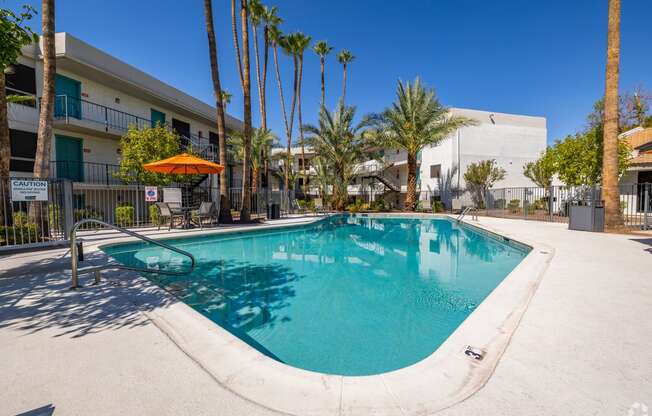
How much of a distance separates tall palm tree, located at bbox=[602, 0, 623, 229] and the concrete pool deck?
30.7 ft

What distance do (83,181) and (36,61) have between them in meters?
5.31

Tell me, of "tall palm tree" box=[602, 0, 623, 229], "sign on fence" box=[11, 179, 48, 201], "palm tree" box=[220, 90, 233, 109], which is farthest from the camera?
"palm tree" box=[220, 90, 233, 109]

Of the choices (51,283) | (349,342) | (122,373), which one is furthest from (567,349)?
(51,283)

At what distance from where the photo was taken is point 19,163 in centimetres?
1207

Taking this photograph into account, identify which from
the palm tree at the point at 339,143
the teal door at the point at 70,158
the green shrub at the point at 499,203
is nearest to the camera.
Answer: the teal door at the point at 70,158

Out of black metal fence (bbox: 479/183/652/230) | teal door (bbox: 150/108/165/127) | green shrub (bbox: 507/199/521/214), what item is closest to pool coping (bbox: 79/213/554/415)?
teal door (bbox: 150/108/165/127)

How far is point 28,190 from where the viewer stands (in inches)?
272

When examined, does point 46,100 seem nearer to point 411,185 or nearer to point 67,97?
point 67,97

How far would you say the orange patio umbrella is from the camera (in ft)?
35.0

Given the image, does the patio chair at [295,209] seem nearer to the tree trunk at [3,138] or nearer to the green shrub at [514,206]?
the tree trunk at [3,138]

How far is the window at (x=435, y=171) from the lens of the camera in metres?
27.8

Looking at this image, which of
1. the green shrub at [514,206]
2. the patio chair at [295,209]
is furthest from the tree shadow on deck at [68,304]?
the green shrub at [514,206]

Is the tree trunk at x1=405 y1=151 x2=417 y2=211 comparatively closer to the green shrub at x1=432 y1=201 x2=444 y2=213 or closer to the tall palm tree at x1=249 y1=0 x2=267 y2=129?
the green shrub at x1=432 y1=201 x2=444 y2=213

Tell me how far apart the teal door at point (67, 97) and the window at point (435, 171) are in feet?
87.3
